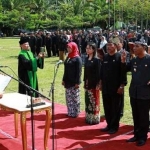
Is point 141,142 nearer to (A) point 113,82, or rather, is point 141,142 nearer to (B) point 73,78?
(A) point 113,82

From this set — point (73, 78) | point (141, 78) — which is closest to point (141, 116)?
point (141, 78)

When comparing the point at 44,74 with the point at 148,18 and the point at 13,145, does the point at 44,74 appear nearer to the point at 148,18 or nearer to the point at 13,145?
the point at 13,145

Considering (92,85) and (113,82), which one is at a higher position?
(113,82)

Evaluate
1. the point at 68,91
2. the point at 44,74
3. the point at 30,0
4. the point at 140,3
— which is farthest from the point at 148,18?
the point at 68,91

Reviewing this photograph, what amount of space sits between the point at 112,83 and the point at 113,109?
1.63ft

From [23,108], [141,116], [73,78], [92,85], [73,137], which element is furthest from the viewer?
[73,78]

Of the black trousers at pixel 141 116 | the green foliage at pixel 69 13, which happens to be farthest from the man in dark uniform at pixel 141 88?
the green foliage at pixel 69 13

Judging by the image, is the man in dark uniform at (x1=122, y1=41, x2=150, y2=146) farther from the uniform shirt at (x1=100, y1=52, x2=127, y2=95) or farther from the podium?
the podium

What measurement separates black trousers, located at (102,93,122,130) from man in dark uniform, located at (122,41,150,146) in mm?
637

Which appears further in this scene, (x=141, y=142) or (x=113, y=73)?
(x=113, y=73)

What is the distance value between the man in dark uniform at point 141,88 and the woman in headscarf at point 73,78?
1.91m

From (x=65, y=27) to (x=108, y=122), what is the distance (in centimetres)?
4555

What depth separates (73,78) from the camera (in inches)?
296

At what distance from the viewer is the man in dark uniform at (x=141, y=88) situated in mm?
5539
